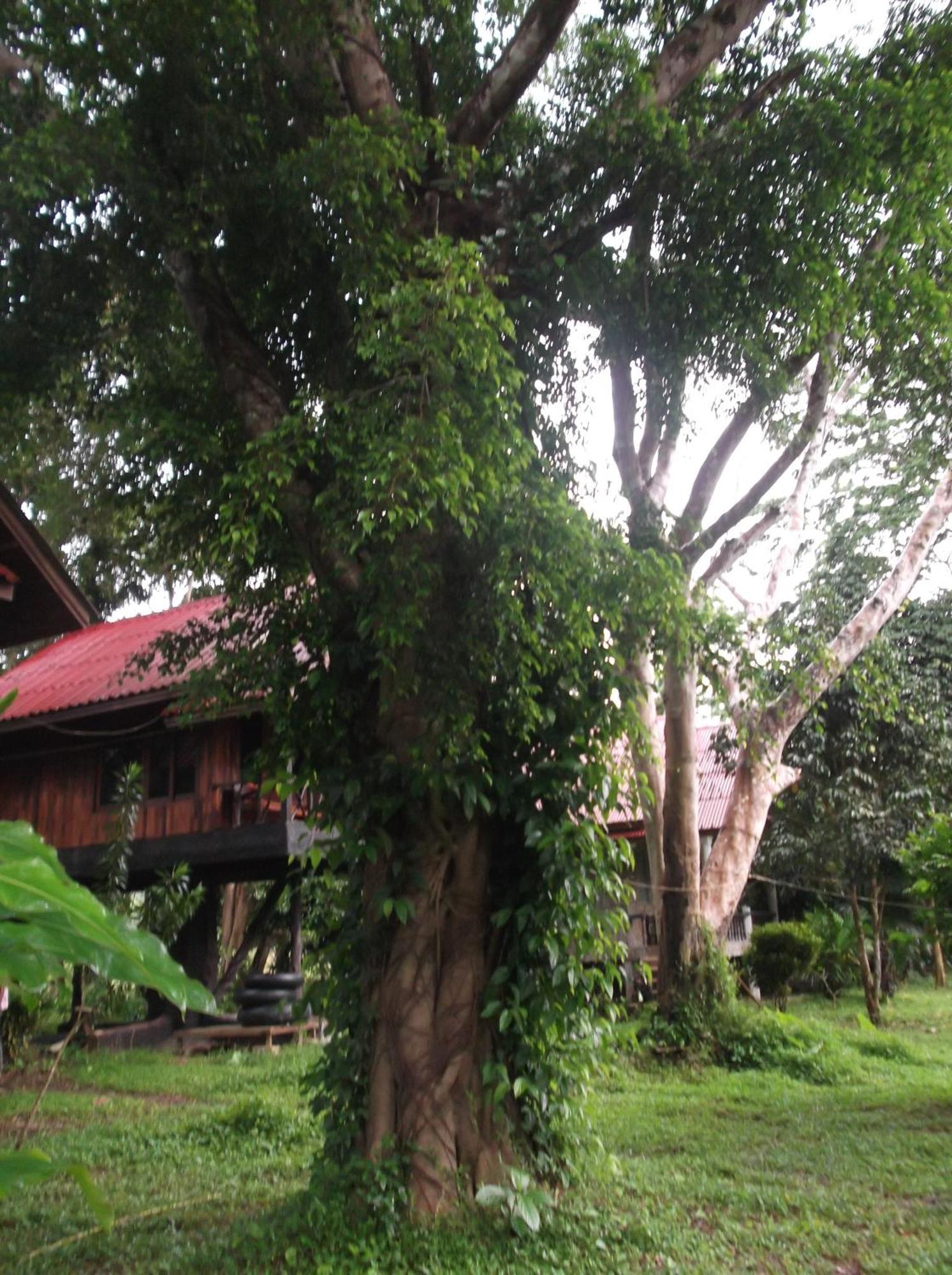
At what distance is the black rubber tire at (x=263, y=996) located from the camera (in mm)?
13672

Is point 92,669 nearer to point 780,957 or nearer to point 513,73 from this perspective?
point 780,957

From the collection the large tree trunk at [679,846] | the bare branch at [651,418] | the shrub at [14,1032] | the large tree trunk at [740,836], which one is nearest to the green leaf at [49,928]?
the bare branch at [651,418]

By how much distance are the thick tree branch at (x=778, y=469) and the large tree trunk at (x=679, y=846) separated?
1563 mm

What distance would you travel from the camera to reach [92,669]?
1571cm

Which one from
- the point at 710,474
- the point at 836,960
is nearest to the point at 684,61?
the point at 710,474

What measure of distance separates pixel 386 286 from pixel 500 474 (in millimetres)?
1439

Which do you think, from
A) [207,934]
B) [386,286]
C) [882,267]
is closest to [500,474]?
[386,286]

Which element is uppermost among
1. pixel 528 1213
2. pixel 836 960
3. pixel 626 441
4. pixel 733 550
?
pixel 626 441

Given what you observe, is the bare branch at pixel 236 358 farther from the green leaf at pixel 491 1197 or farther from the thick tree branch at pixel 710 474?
the thick tree branch at pixel 710 474

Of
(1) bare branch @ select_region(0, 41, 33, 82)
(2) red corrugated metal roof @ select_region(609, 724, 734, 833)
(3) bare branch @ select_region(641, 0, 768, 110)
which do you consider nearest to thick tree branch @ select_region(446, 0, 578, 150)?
(3) bare branch @ select_region(641, 0, 768, 110)

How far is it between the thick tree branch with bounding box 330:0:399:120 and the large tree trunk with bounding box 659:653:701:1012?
19.3ft

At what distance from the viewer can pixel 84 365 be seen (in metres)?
8.11

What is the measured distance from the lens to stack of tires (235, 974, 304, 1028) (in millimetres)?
13531

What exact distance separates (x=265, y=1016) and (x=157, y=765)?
12.1 ft
